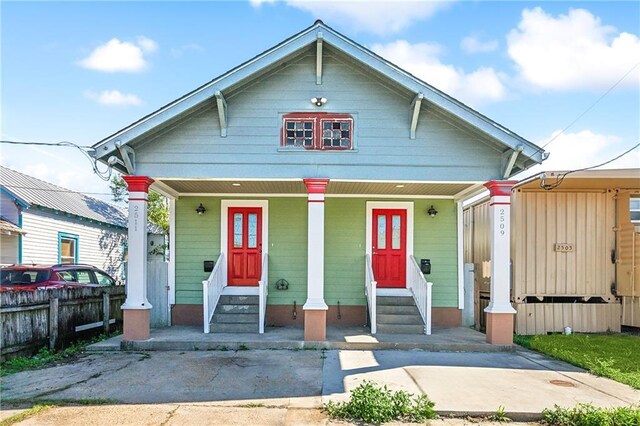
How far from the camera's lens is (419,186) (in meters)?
9.66

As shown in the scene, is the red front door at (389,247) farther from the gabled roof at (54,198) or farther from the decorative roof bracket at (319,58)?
the gabled roof at (54,198)

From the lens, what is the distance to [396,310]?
9.82 m

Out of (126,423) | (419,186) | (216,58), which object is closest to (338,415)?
(126,423)

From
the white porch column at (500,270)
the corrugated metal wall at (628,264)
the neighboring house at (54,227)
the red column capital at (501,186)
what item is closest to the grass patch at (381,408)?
the white porch column at (500,270)

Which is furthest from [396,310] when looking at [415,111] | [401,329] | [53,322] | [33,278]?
[33,278]

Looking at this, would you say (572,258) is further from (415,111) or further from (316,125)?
(316,125)

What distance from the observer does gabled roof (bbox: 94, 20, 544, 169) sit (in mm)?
8086

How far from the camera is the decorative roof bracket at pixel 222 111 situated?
814cm

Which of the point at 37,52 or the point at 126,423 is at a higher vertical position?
the point at 37,52

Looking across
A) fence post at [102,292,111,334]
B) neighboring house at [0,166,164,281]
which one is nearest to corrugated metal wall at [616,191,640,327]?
neighboring house at [0,166,164,281]

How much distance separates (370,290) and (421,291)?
1.08 m

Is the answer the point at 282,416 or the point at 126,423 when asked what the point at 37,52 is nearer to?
the point at 126,423

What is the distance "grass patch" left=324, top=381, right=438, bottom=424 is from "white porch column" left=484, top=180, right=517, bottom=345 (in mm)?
3700

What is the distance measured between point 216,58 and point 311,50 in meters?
4.43
